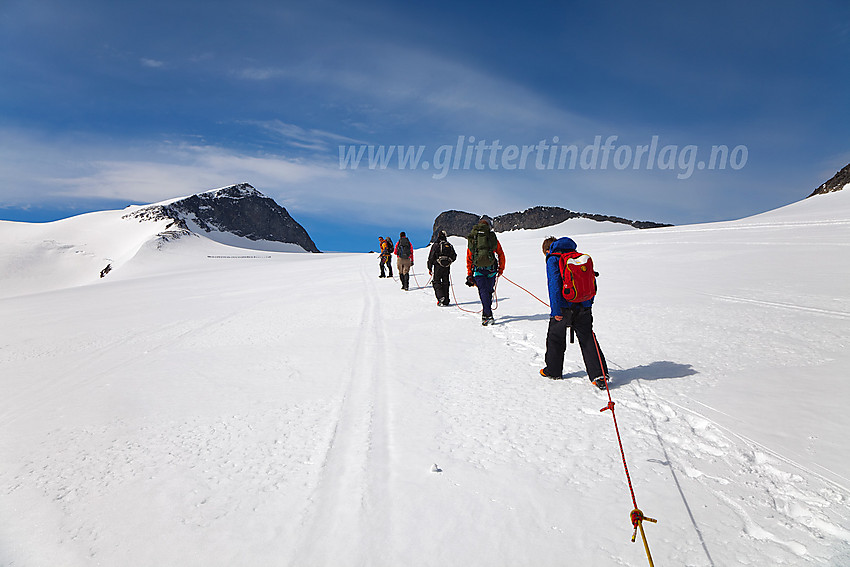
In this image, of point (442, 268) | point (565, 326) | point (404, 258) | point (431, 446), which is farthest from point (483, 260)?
point (404, 258)

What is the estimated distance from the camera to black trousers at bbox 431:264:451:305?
11.6 metres

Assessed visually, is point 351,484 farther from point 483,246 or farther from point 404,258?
point 404,258

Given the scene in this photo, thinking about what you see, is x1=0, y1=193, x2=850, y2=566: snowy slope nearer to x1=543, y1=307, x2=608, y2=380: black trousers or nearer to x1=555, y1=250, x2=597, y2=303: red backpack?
x1=543, y1=307, x2=608, y2=380: black trousers

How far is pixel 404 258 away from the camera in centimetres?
1529

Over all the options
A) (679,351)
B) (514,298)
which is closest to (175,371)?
(679,351)

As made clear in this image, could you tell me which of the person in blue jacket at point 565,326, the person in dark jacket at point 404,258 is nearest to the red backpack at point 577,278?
the person in blue jacket at point 565,326

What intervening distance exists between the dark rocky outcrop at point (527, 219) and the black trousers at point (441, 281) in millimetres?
60204

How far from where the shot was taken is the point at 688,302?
9.48m

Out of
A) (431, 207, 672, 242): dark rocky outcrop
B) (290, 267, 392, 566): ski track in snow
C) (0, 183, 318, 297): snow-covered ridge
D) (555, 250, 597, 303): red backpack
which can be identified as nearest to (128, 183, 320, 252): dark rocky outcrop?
(0, 183, 318, 297): snow-covered ridge

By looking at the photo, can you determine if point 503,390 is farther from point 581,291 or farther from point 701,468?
point 701,468

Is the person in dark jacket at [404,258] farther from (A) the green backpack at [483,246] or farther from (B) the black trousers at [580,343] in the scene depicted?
(B) the black trousers at [580,343]

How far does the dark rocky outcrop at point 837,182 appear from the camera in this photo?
149ft

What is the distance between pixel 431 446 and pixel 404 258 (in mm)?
11785

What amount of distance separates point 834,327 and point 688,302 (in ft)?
8.92
